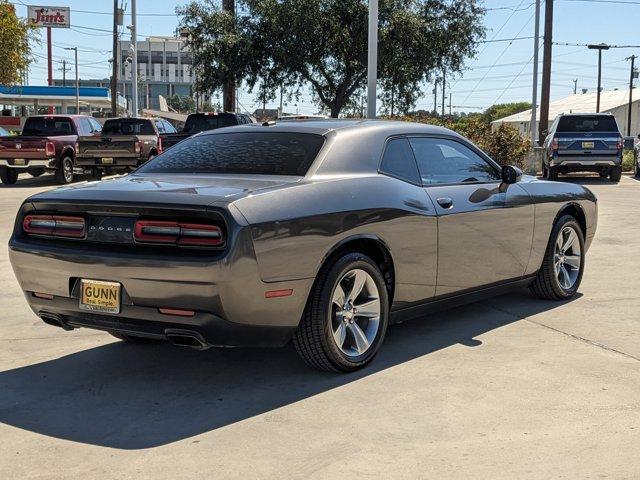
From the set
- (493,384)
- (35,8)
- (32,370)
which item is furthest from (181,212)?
(35,8)

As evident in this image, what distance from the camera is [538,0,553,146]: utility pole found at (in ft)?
103


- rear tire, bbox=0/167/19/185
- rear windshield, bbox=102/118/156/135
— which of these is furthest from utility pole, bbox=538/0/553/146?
rear tire, bbox=0/167/19/185

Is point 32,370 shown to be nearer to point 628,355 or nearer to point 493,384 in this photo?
point 493,384

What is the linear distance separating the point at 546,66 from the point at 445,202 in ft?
90.5

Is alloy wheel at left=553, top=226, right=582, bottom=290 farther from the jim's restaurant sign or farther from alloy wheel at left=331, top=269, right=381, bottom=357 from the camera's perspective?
the jim's restaurant sign

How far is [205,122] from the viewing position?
23.9 metres

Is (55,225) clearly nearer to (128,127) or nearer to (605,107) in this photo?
(128,127)

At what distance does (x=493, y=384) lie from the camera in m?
4.92

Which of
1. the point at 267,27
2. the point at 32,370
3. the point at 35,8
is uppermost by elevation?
the point at 35,8

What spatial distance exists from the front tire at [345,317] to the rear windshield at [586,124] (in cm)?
→ 1888

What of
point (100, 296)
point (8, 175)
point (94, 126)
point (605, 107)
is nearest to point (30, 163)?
point (8, 175)

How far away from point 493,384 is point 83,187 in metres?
2.68

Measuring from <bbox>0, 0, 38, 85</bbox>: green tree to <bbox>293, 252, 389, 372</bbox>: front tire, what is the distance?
24.5m

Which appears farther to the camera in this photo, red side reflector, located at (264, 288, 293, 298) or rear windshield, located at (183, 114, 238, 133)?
rear windshield, located at (183, 114, 238, 133)
